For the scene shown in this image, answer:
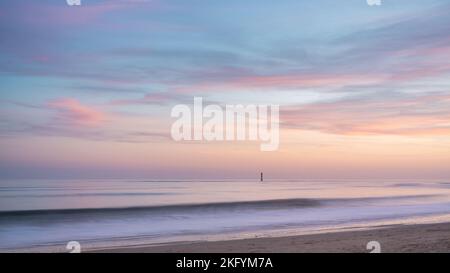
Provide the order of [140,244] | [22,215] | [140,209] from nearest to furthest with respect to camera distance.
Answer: [140,244] < [22,215] < [140,209]

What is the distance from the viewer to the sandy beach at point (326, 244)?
28.0ft

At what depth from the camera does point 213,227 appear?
14359 mm

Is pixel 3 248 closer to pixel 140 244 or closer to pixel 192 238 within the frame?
pixel 140 244

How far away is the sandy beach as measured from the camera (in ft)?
28.0

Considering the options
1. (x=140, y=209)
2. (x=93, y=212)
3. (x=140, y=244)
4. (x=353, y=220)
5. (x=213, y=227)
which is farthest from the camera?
(x=140, y=209)

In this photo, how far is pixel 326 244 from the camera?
368 inches

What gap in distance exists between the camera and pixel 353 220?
16.0 meters
